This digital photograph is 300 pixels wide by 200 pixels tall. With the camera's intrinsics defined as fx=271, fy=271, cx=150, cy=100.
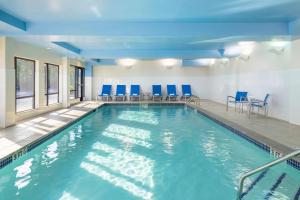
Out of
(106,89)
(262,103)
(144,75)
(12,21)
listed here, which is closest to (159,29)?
(12,21)

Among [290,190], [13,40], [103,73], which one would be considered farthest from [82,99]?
[290,190]

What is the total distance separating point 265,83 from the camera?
26.1 ft

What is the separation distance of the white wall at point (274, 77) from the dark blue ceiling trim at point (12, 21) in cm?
Answer: 600

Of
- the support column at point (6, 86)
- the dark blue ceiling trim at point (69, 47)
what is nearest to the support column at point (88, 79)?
the dark blue ceiling trim at point (69, 47)

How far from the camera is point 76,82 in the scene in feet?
43.3

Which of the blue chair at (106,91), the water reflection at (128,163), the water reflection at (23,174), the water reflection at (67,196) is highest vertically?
the blue chair at (106,91)

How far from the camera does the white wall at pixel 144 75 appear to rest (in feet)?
47.3

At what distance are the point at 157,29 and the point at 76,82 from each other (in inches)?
335

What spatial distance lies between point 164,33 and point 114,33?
1.02m

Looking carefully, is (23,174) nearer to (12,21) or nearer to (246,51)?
(12,21)

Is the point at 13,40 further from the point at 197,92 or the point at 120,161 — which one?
the point at 197,92

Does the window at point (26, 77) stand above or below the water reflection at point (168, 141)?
above

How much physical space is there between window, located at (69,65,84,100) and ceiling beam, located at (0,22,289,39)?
692 cm

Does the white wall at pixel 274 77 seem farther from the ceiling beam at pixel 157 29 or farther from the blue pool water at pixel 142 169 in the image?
the blue pool water at pixel 142 169
